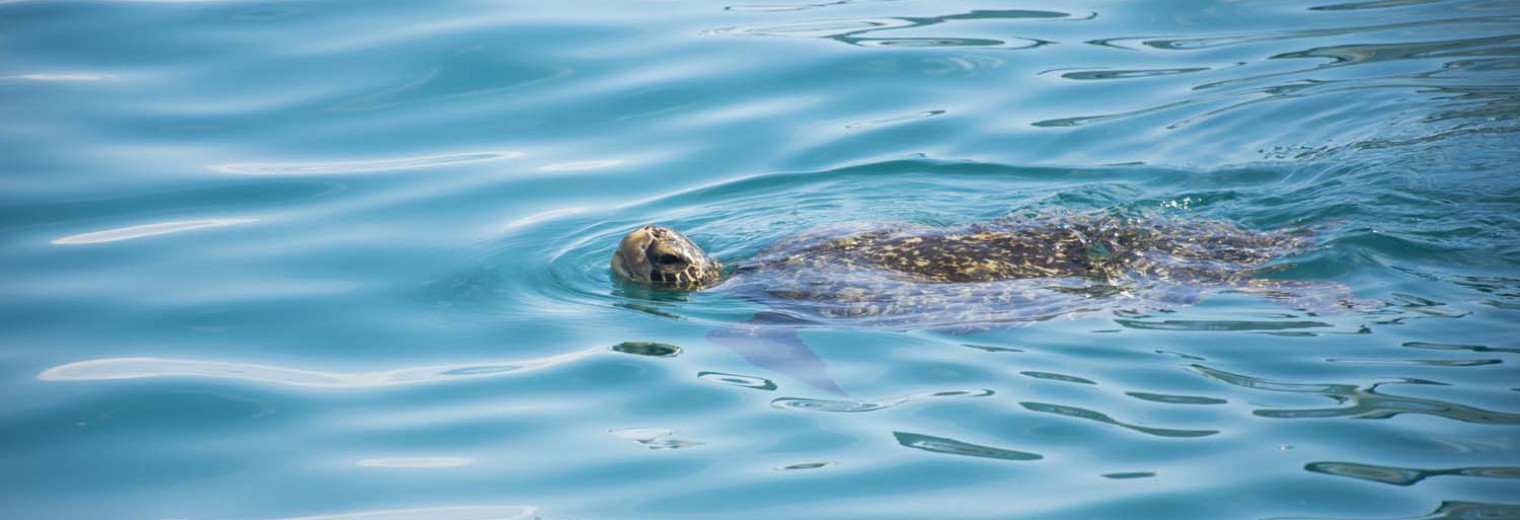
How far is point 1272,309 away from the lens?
7500 mm

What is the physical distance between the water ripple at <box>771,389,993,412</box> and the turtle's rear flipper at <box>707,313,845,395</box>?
15cm

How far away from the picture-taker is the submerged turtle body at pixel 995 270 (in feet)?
25.2

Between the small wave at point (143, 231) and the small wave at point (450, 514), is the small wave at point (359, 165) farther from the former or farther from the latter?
the small wave at point (450, 514)

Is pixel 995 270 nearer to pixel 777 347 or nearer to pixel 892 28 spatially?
pixel 777 347

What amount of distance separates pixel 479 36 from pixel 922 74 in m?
4.34

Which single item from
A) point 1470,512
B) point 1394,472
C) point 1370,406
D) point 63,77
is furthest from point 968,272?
point 63,77

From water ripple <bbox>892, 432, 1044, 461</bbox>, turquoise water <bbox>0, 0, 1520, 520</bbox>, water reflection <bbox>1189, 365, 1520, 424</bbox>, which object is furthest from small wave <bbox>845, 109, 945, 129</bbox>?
water ripple <bbox>892, 432, 1044, 461</bbox>

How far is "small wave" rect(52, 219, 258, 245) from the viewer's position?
9.20 m

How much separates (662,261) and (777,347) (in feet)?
3.89

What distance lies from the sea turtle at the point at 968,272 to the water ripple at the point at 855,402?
61 cm

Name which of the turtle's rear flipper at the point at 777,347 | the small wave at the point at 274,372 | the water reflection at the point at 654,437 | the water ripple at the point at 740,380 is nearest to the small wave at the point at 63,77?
the small wave at the point at 274,372

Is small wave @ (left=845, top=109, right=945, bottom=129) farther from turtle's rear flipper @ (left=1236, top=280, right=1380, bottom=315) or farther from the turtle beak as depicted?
turtle's rear flipper @ (left=1236, top=280, right=1380, bottom=315)

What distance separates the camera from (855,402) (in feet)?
21.4

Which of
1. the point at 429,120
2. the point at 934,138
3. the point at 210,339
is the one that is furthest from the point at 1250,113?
the point at 210,339
